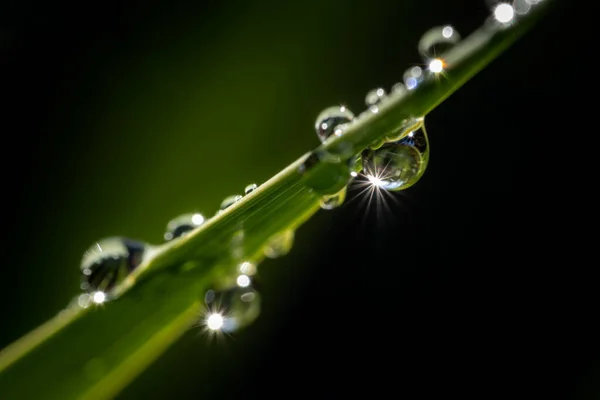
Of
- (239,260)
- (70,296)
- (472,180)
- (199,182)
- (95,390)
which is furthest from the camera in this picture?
(472,180)

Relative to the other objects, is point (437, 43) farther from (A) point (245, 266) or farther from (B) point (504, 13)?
(A) point (245, 266)

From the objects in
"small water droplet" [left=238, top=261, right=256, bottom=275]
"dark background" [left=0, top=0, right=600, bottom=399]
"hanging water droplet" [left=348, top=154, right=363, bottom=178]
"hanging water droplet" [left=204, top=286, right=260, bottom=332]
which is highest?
"dark background" [left=0, top=0, right=600, bottom=399]

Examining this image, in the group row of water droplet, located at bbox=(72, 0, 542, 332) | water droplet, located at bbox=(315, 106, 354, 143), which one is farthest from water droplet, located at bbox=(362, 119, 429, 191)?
water droplet, located at bbox=(315, 106, 354, 143)

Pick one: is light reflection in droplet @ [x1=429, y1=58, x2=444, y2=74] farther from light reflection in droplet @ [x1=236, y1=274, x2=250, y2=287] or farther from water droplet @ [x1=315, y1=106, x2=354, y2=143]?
light reflection in droplet @ [x1=236, y1=274, x2=250, y2=287]

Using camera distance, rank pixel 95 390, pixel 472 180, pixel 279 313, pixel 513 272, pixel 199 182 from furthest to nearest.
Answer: pixel 472 180
pixel 513 272
pixel 279 313
pixel 199 182
pixel 95 390

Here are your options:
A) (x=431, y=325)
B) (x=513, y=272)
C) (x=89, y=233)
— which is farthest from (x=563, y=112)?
(x=89, y=233)

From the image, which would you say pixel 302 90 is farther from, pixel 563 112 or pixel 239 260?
pixel 239 260
